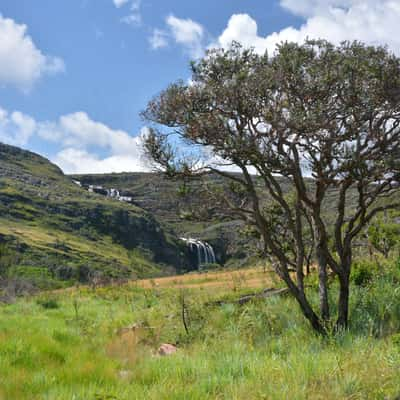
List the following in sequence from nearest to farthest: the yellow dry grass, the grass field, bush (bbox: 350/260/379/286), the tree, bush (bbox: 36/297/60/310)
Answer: the grass field < the tree < bush (bbox: 350/260/379/286) < bush (bbox: 36/297/60/310) < the yellow dry grass

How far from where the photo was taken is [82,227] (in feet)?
443

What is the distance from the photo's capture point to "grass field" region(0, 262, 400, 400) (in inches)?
173

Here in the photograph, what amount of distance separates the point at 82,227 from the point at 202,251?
3461 cm

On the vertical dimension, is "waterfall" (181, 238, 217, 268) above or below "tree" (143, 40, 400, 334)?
below

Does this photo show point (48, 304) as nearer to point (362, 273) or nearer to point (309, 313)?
point (362, 273)

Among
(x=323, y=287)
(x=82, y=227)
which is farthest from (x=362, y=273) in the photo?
(x=82, y=227)

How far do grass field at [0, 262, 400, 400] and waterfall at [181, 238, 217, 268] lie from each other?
101 m

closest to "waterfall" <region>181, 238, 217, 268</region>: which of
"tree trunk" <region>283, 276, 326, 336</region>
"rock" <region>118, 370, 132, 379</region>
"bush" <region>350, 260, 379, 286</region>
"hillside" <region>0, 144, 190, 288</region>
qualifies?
"hillside" <region>0, 144, 190, 288</region>

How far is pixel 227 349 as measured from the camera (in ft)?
21.7

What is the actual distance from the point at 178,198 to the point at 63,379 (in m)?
4.68

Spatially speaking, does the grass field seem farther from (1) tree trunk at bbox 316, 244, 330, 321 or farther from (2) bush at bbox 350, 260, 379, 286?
(2) bush at bbox 350, 260, 379, 286

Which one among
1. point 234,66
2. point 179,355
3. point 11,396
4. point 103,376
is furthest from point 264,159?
point 11,396

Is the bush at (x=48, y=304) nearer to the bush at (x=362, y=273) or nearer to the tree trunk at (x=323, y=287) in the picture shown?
the bush at (x=362, y=273)

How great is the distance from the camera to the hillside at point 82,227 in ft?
336
